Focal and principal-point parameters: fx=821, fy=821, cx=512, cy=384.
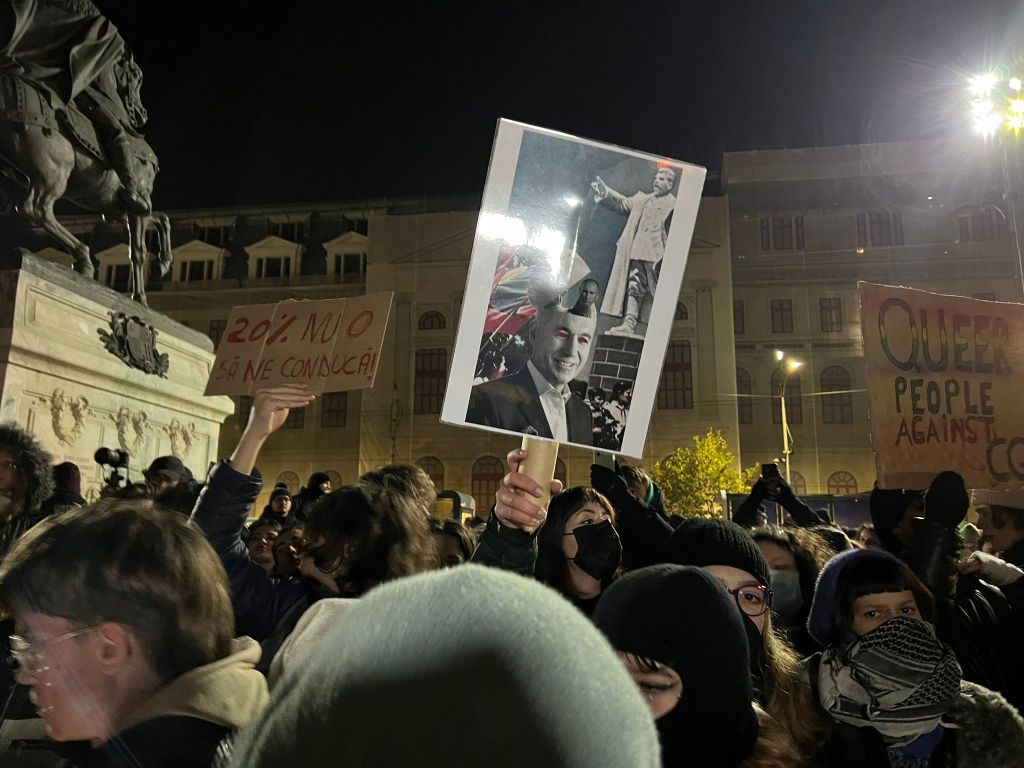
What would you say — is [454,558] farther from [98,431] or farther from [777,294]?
[777,294]

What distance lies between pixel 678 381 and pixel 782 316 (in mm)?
5268

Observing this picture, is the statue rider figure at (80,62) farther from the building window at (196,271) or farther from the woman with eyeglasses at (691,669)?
the building window at (196,271)

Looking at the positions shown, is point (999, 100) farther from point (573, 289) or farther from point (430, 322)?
point (430, 322)

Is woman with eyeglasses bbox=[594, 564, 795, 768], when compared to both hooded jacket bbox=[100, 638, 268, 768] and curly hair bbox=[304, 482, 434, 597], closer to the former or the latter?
hooded jacket bbox=[100, 638, 268, 768]

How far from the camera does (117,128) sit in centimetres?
1011

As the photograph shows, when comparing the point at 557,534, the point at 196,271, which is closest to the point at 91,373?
the point at 557,534

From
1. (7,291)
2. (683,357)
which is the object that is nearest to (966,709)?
(7,291)

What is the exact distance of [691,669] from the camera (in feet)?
5.50

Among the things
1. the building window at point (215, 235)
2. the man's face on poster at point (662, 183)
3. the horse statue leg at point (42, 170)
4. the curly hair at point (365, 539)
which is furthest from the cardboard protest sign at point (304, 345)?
the building window at point (215, 235)

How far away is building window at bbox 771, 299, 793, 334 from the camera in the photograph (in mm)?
33812

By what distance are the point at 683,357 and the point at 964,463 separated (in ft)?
94.6

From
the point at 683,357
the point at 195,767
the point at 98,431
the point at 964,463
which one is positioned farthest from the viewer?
the point at 683,357

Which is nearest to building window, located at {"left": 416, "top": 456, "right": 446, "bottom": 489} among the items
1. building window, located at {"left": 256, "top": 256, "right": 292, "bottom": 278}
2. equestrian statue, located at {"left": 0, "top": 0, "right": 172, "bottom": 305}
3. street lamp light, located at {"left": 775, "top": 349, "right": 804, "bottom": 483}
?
building window, located at {"left": 256, "top": 256, "right": 292, "bottom": 278}

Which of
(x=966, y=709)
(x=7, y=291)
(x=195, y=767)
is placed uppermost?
(x=7, y=291)
